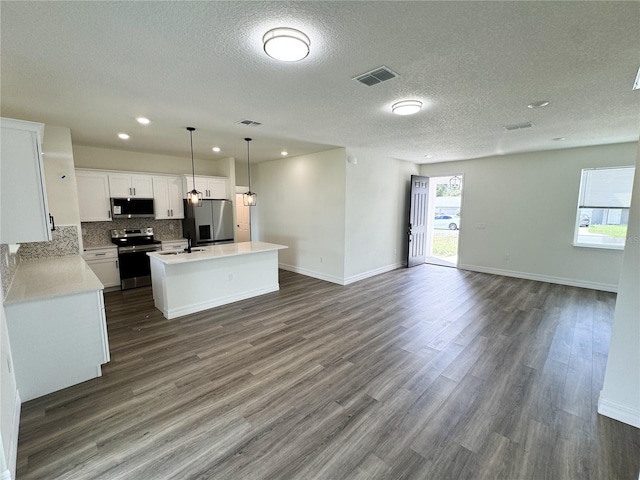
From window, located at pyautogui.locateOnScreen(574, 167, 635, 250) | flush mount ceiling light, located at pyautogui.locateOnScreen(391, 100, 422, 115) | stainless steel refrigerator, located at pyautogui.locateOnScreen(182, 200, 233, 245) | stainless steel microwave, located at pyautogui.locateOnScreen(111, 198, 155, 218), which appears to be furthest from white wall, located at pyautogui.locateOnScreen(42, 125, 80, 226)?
window, located at pyautogui.locateOnScreen(574, 167, 635, 250)

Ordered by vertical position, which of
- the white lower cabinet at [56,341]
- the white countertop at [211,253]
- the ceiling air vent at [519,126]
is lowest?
the white lower cabinet at [56,341]

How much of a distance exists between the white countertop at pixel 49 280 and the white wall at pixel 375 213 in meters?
4.04

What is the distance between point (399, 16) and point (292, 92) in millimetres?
1289

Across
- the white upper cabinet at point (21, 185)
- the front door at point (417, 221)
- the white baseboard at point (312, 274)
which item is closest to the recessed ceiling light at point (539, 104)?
the front door at point (417, 221)

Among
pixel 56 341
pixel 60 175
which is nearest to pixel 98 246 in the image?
pixel 60 175

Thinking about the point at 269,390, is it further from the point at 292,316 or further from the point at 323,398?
the point at 292,316

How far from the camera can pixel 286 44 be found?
1763mm

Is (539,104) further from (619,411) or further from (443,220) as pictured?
(443,220)

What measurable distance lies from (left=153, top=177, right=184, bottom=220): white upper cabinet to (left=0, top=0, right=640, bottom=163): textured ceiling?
1.85 m

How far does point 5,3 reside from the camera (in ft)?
4.83

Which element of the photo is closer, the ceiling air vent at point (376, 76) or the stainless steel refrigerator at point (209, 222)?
the ceiling air vent at point (376, 76)

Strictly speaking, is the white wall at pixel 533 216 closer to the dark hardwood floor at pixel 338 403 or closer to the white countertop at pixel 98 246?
the dark hardwood floor at pixel 338 403

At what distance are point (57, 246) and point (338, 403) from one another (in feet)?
15.2

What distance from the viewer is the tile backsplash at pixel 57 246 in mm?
3842
